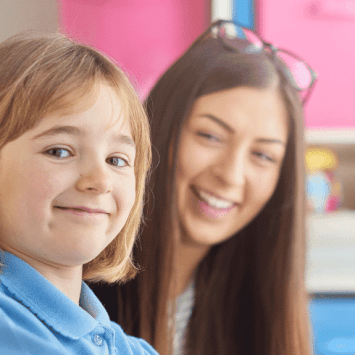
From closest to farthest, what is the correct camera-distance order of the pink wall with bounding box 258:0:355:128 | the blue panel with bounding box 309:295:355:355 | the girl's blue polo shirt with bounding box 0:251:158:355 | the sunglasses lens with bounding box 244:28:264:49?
the girl's blue polo shirt with bounding box 0:251:158:355, the sunglasses lens with bounding box 244:28:264:49, the blue panel with bounding box 309:295:355:355, the pink wall with bounding box 258:0:355:128

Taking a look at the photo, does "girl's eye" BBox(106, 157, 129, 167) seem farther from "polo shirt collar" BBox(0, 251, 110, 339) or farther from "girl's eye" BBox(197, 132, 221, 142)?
"girl's eye" BBox(197, 132, 221, 142)

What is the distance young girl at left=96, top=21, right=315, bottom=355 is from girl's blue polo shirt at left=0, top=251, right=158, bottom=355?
0.24m

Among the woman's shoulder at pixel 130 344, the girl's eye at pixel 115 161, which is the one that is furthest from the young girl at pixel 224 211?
the girl's eye at pixel 115 161

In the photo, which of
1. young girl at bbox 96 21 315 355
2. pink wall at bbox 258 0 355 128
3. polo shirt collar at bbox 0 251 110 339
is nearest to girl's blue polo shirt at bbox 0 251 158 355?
polo shirt collar at bbox 0 251 110 339

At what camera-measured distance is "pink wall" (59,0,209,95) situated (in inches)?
44.6

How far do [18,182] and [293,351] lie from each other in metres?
0.50

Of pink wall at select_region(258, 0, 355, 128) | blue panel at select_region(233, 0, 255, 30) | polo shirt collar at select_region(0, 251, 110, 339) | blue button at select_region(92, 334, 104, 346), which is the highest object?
blue panel at select_region(233, 0, 255, 30)

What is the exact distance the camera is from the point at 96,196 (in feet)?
1.07

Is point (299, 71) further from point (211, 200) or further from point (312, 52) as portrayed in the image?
point (312, 52)

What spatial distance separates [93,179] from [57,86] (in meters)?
0.08

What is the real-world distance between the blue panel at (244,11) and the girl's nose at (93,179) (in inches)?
37.6

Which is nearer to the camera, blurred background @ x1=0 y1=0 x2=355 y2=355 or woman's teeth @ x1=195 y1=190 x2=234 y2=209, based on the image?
woman's teeth @ x1=195 y1=190 x2=234 y2=209

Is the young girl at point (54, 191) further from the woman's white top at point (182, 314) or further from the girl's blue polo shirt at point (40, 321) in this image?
the woman's white top at point (182, 314)

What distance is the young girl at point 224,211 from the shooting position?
62 centimetres
